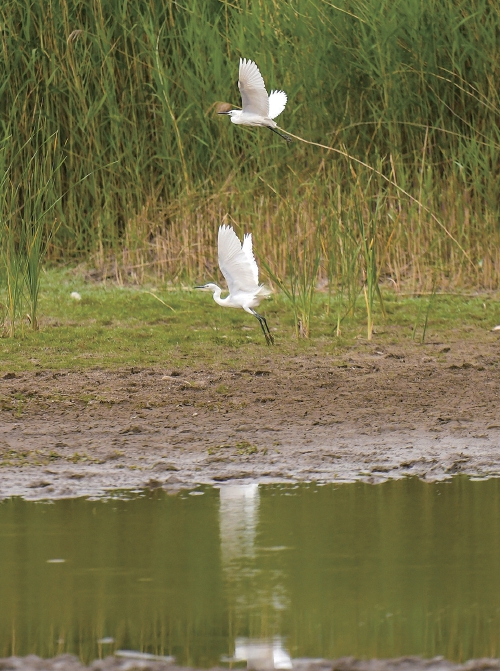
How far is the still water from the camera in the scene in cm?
306

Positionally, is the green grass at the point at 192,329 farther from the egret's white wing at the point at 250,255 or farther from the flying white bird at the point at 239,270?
the egret's white wing at the point at 250,255

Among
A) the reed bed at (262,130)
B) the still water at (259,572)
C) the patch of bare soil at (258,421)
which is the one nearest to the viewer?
the still water at (259,572)

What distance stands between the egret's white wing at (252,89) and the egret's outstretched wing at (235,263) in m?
1.14

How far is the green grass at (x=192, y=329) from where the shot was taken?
691 centimetres

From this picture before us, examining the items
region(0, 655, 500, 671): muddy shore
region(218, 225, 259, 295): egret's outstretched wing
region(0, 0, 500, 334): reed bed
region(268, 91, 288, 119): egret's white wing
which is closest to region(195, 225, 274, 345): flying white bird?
region(218, 225, 259, 295): egret's outstretched wing

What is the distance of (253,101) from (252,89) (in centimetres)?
13

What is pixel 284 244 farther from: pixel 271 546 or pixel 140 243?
pixel 271 546

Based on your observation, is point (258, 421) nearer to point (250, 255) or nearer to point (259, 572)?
point (250, 255)

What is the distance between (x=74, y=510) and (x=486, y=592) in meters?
1.58

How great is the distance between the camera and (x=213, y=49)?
1010cm

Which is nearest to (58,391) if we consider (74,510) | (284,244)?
(74,510)

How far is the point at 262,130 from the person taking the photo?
9.57m

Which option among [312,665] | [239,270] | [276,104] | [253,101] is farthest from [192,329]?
[312,665]

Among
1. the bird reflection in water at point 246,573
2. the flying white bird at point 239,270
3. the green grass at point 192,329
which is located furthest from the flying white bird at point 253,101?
the bird reflection in water at point 246,573
